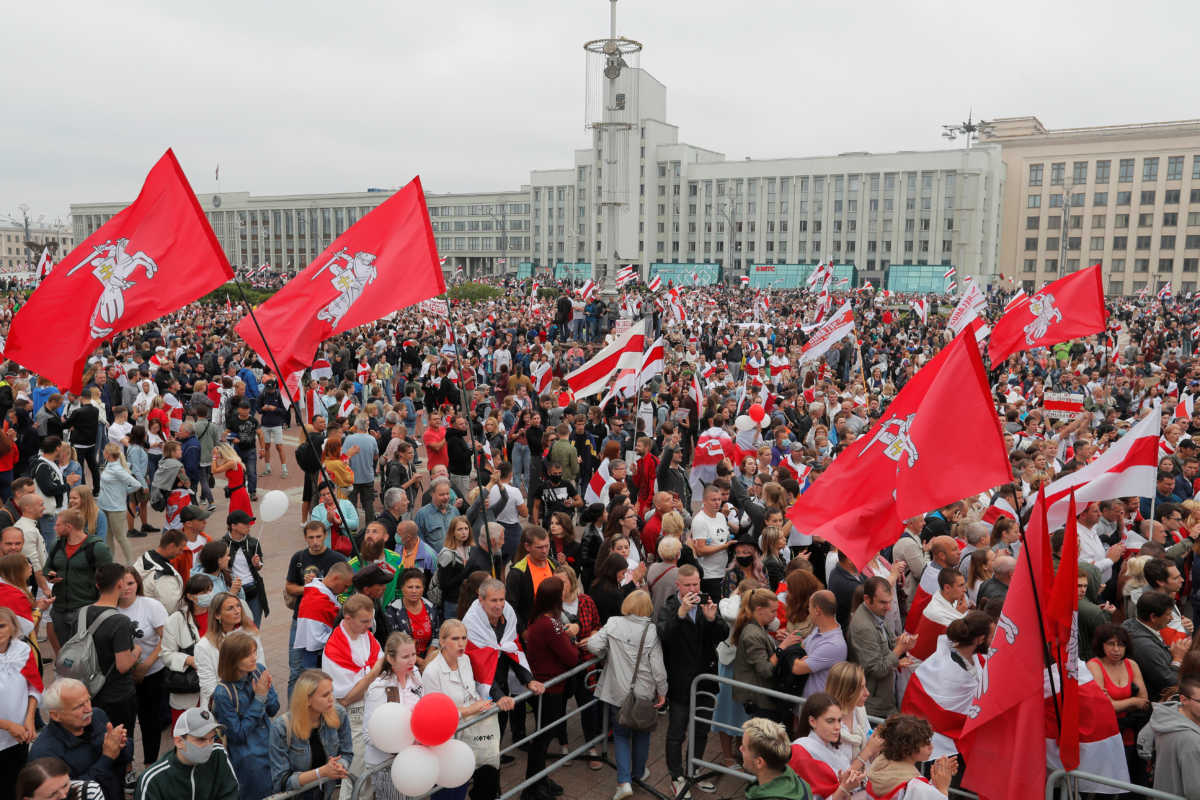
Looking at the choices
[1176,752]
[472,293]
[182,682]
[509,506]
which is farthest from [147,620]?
[472,293]

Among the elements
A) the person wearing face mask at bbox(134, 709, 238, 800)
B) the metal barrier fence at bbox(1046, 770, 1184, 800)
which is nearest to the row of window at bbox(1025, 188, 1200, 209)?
the metal barrier fence at bbox(1046, 770, 1184, 800)

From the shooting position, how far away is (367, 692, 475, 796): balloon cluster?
4.09 m

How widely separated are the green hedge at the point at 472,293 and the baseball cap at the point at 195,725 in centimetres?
4929

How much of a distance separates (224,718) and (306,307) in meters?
3.37

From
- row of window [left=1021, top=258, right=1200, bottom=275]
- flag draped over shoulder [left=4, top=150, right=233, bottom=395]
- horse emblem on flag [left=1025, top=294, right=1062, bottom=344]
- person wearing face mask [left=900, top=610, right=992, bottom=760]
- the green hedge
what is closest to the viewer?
person wearing face mask [left=900, top=610, right=992, bottom=760]

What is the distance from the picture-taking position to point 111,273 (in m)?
6.70

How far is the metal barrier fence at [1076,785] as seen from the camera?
13.7ft

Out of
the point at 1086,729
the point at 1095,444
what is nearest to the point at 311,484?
the point at 1086,729

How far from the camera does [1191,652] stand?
4805 mm

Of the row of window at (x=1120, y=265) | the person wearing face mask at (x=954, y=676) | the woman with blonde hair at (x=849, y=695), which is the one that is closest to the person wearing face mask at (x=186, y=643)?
the woman with blonde hair at (x=849, y=695)

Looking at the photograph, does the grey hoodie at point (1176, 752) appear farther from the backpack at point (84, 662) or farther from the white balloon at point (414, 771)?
the backpack at point (84, 662)

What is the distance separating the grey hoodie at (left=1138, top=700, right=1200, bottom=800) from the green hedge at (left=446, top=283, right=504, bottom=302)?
49.5m

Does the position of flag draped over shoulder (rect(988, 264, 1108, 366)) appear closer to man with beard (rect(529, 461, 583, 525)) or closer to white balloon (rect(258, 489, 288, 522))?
man with beard (rect(529, 461, 583, 525))

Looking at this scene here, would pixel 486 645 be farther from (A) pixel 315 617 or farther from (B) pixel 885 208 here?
(B) pixel 885 208
